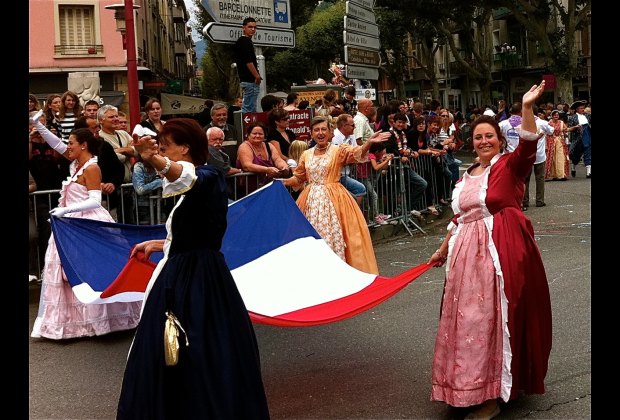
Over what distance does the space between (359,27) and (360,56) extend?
16.8 inches

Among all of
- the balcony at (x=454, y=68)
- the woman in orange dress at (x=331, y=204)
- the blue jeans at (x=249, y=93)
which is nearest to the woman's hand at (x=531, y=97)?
the woman in orange dress at (x=331, y=204)

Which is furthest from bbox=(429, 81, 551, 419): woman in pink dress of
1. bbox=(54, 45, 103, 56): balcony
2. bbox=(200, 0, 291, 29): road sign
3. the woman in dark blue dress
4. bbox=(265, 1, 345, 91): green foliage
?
bbox=(265, 1, 345, 91): green foliage

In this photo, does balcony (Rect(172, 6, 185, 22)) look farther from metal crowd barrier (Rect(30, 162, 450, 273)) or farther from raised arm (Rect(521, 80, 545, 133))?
raised arm (Rect(521, 80, 545, 133))

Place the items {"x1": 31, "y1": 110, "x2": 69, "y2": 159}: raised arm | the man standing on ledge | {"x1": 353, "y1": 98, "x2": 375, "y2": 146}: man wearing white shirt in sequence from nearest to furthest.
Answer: {"x1": 31, "y1": 110, "x2": 69, "y2": 159}: raised arm, the man standing on ledge, {"x1": 353, "y1": 98, "x2": 375, "y2": 146}: man wearing white shirt

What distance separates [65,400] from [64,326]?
1.76 metres

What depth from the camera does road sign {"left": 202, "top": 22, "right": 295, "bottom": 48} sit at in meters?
11.2

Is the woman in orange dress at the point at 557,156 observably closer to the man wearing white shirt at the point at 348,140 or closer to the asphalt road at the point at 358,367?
the man wearing white shirt at the point at 348,140

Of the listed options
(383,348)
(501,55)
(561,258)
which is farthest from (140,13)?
(383,348)

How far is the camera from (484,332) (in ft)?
17.3

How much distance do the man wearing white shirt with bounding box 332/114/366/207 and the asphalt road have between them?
6.26 feet

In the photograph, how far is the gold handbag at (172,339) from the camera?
4449 mm

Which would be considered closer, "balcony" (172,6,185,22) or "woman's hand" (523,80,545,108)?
"woman's hand" (523,80,545,108)

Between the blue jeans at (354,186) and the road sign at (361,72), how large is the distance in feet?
8.21
